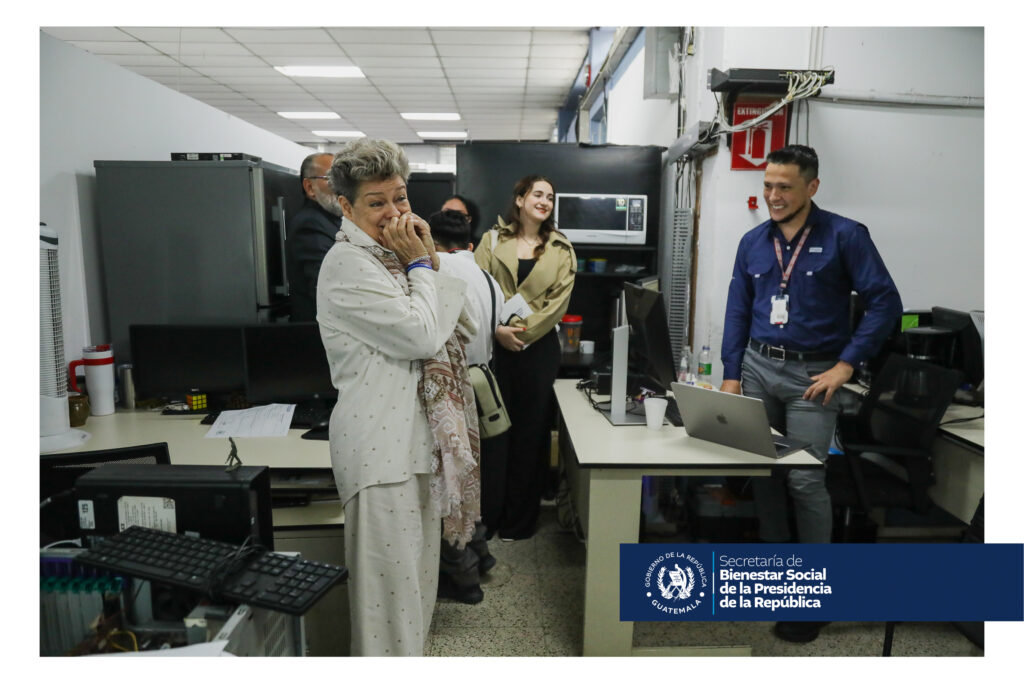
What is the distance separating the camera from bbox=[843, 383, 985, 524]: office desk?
1.97m

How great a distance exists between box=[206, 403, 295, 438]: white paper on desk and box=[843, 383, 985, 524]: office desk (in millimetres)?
2221

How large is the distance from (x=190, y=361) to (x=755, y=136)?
2.48 m

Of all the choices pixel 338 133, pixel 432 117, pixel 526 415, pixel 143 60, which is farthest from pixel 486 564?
pixel 338 133

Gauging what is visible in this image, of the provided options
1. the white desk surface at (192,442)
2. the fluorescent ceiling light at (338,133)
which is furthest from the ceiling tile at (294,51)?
the white desk surface at (192,442)

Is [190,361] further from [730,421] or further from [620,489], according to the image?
[730,421]

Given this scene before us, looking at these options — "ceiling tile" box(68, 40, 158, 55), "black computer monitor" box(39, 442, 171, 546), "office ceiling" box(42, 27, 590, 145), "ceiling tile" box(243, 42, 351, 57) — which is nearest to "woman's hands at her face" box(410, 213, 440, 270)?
"black computer monitor" box(39, 442, 171, 546)

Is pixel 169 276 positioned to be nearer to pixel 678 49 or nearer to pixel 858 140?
pixel 678 49

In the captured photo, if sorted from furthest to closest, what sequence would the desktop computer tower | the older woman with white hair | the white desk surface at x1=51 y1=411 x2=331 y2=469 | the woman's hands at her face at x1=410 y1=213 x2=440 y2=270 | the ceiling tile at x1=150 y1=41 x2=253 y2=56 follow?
the ceiling tile at x1=150 y1=41 x2=253 y2=56
the white desk surface at x1=51 y1=411 x2=331 y2=469
the woman's hands at her face at x1=410 y1=213 x2=440 y2=270
the older woman with white hair
the desktop computer tower

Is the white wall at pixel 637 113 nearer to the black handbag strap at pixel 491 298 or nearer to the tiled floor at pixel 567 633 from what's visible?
the black handbag strap at pixel 491 298

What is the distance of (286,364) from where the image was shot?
2.33 meters

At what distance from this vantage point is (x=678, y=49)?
9.91 feet

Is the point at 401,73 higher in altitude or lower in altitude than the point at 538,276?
higher

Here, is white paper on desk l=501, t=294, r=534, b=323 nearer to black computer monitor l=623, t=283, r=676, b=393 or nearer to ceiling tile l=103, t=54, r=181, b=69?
black computer monitor l=623, t=283, r=676, b=393
